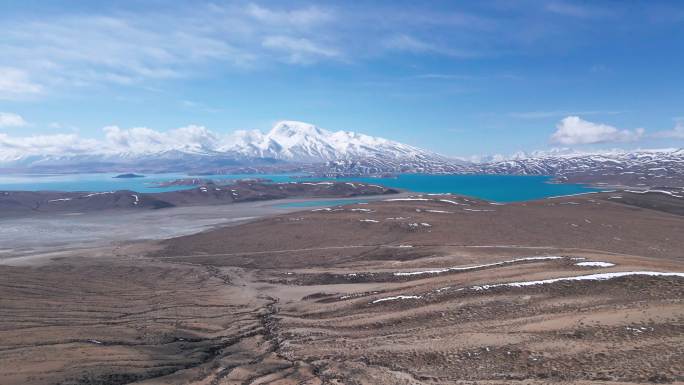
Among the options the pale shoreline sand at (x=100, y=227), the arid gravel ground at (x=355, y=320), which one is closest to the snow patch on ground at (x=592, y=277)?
the arid gravel ground at (x=355, y=320)

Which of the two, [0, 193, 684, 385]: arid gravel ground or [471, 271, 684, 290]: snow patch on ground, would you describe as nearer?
[0, 193, 684, 385]: arid gravel ground

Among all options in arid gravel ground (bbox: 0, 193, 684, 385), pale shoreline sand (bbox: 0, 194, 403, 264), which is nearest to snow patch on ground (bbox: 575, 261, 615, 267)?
arid gravel ground (bbox: 0, 193, 684, 385)

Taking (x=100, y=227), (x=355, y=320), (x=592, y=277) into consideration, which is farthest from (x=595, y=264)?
(x=100, y=227)

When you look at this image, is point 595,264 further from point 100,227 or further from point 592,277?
point 100,227

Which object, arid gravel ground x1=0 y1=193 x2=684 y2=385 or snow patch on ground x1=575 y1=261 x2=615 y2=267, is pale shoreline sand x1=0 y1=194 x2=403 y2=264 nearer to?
arid gravel ground x1=0 y1=193 x2=684 y2=385

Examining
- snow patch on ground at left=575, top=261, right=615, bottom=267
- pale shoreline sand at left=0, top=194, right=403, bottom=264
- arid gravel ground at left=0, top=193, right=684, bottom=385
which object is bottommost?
pale shoreline sand at left=0, top=194, right=403, bottom=264

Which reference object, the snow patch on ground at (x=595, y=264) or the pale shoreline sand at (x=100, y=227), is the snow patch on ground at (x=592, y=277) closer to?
the snow patch on ground at (x=595, y=264)

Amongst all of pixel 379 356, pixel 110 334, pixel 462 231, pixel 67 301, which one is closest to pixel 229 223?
pixel 462 231

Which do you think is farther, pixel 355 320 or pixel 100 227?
pixel 100 227

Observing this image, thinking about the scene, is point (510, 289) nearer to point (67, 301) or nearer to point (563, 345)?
point (563, 345)
